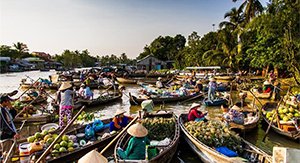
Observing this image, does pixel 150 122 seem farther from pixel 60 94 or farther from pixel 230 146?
pixel 60 94

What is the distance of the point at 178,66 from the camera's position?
154ft

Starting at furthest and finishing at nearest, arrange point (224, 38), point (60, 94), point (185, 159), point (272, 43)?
point (224, 38) → point (272, 43) → point (60, 94) → point (185, 159)

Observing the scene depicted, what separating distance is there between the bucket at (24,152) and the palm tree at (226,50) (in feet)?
98.5

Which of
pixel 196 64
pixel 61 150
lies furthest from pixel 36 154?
pixel 196 64

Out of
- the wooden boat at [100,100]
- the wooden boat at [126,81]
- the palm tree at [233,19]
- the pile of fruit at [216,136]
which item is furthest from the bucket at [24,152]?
the palm tree at [233,19]

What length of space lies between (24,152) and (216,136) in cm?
479

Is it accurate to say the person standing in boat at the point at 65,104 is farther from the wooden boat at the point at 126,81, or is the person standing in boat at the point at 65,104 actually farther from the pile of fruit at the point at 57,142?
the wooden boat at the point at 126,81

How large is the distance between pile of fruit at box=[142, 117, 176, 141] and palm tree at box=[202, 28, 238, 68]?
26780 millimetres

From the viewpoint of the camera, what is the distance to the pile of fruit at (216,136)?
20.3 ft

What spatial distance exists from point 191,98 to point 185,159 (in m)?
9.84

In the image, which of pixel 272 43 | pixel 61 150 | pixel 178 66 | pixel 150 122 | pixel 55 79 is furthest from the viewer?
pixel 178 66

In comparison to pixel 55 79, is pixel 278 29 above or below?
above

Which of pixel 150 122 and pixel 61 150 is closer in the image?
pixel 61 150

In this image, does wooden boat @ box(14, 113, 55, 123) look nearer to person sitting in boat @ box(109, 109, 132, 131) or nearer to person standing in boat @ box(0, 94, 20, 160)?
person sitting in boat @ box(109, 109, 132, 131)
